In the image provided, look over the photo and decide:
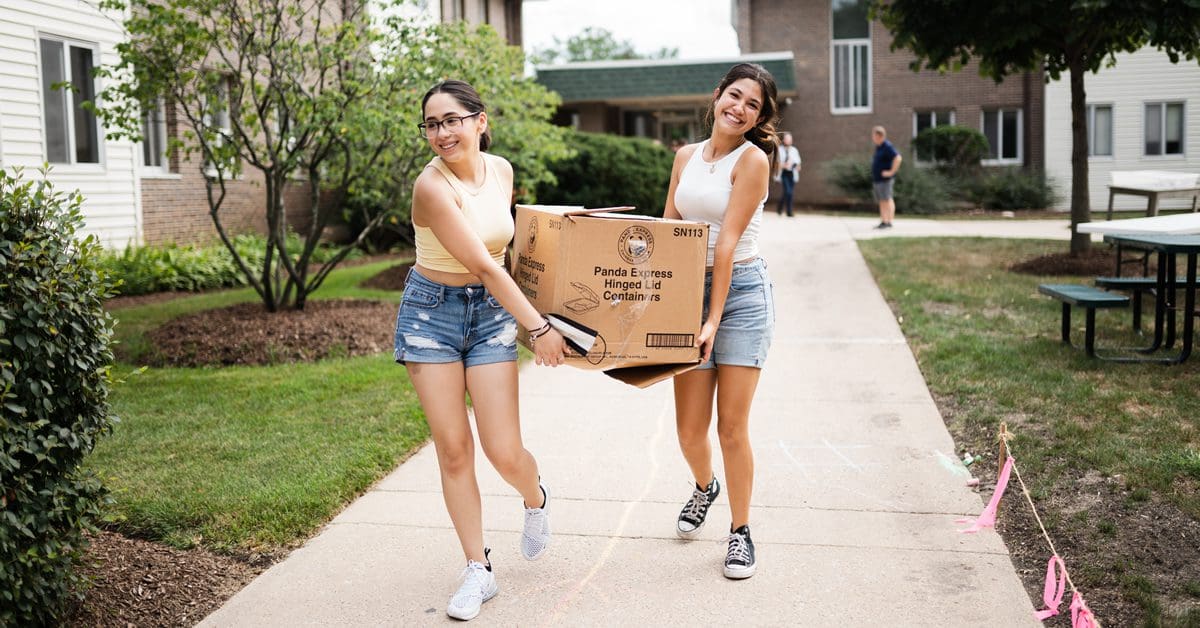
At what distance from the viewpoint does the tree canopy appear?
9.96 meters

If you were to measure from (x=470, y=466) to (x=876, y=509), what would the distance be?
2.05 m

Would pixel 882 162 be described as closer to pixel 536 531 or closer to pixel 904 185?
pixel 904 185

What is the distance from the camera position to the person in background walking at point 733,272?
386cm

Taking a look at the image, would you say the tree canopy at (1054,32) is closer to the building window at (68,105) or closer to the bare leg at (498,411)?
the bare leg at (498,411)

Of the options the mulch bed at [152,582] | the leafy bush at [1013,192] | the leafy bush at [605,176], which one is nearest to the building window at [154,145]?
the leafy bush at [605,176]

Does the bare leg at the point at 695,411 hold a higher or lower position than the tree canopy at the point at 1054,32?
lower

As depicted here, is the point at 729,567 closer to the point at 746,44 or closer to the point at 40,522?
the point at 40,522

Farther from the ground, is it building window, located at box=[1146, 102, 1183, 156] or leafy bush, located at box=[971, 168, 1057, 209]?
building window, located at box=[1146, 102, 1183, 156]

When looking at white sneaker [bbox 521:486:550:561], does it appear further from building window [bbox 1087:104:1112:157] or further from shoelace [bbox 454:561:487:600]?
building window [bbox 1087:104:1112:157]

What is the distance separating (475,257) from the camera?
3562mm

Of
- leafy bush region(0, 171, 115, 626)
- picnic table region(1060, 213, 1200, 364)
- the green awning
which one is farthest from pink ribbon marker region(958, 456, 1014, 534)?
the green awning

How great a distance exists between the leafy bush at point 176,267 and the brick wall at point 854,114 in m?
17.7

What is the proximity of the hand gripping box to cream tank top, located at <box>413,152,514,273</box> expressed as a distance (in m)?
0.16

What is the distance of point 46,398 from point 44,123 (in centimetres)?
1092
